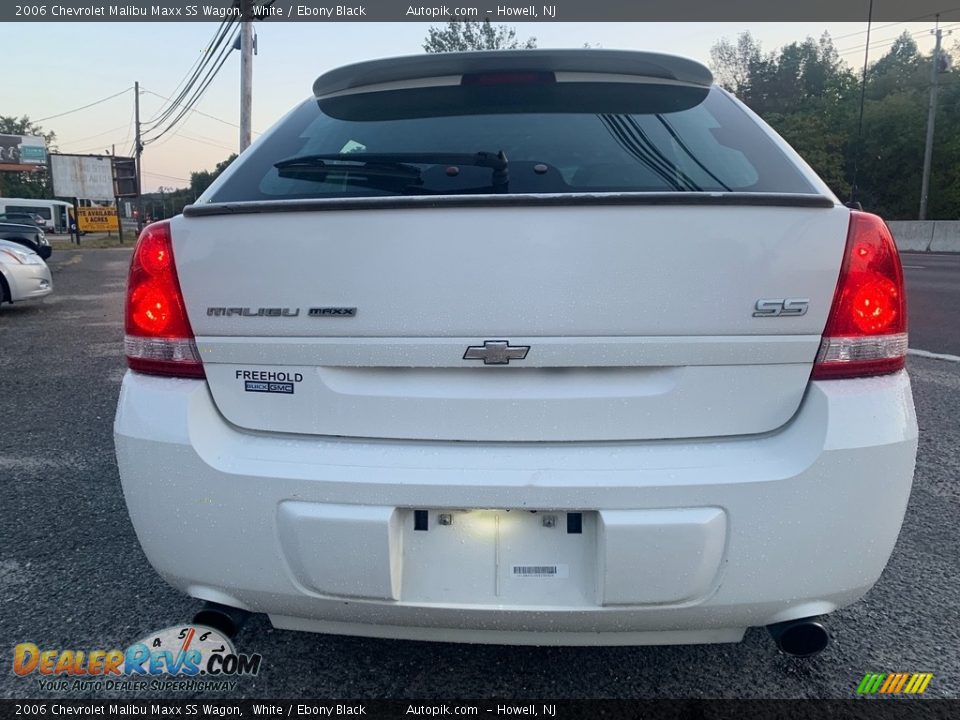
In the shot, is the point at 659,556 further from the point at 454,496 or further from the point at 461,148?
the point at 461,148

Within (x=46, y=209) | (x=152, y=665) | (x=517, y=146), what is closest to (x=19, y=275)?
(x=152, y=665)

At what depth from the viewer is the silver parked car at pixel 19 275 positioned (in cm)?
943

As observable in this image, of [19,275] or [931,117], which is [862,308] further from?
[931,117]

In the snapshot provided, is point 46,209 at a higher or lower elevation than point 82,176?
lower

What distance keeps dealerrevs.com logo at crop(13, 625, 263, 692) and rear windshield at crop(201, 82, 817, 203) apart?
122 cm

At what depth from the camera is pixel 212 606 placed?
1700 millimetres

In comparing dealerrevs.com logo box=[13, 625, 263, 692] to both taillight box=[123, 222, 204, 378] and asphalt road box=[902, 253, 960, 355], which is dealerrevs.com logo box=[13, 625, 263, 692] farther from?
asphalt road box=[902, 253, 960, 355]

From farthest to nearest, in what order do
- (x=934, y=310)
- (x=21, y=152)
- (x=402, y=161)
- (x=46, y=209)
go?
(x=21, y=152) < (x=46, y=209) < (x=934, y=310) < (x=402, y=161)

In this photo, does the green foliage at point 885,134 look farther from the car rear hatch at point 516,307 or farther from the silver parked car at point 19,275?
the car rear hatch at point 516,307

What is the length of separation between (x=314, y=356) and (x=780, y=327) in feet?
3.29

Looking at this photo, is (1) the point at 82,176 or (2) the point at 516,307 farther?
(1) the point at 82,176

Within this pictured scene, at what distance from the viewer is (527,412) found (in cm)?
153

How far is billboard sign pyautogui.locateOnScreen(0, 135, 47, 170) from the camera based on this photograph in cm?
7012

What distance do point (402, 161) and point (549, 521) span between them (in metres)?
0.94
